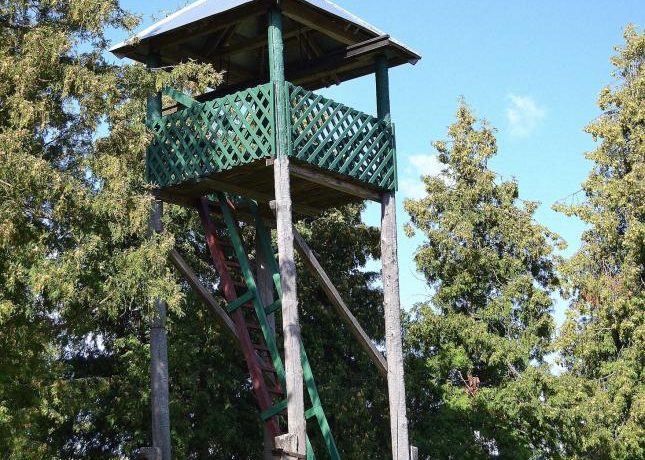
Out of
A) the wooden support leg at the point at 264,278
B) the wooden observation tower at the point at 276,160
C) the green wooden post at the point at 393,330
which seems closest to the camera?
the wooden observation tower at the point at 276,160

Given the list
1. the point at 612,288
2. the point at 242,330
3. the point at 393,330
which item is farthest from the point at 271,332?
the point at 612,288

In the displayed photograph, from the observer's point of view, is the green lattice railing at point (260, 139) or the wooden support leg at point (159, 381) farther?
the wooden support leg at point (159, 381)

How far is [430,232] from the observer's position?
66.4 ft

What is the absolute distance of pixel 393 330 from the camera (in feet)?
37.3

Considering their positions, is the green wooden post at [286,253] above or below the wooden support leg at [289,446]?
above

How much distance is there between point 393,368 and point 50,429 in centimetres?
633

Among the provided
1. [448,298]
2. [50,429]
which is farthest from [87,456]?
[448,298]

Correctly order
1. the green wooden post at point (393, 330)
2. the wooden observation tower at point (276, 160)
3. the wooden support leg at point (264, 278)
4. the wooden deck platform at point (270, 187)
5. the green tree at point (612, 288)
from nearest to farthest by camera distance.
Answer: the wooden observation tower at point (276, 160), the wooden deck platform at point (270, 187), the green wooden post at point (393, 330), the wooden support leg at point (264, 278), the green tree at point (612, 288)

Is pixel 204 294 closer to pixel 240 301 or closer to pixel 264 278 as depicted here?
pixel 240 301

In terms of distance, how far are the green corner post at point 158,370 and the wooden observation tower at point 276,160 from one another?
0.05 ft

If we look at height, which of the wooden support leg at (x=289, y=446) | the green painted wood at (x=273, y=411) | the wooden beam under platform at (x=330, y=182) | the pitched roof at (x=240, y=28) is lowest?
the wooden support leg at (x=289, y=446)

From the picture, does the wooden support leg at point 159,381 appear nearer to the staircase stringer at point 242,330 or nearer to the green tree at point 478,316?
the staircase stringer at point 242,330

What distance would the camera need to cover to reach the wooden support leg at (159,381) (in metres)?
11.5

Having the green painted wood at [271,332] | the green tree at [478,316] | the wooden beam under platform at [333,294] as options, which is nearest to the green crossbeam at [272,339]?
the green painted wood at [271,332]
